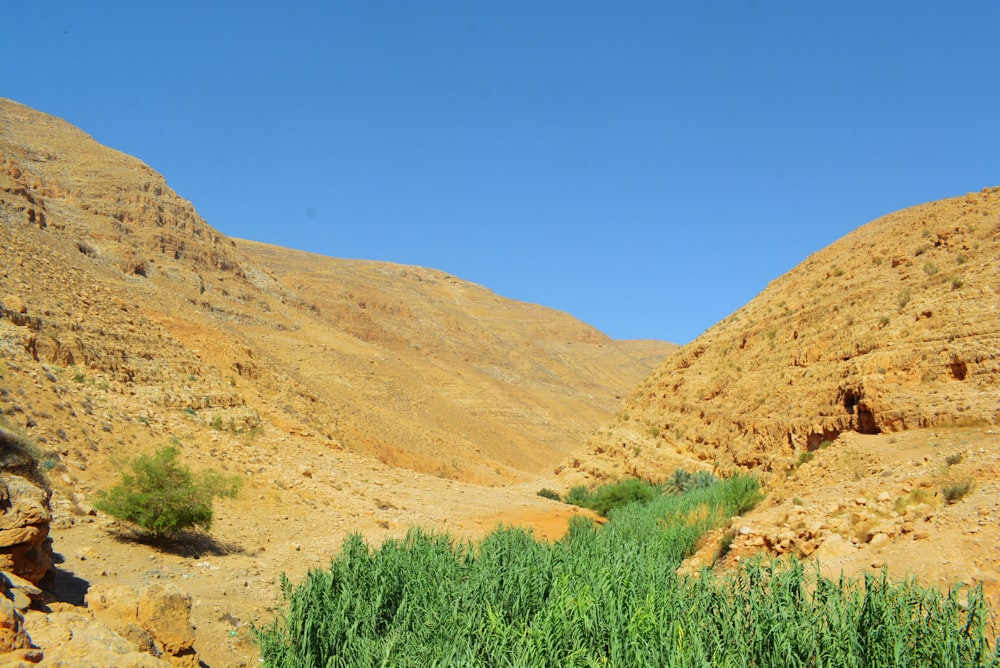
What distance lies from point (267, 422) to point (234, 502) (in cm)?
835

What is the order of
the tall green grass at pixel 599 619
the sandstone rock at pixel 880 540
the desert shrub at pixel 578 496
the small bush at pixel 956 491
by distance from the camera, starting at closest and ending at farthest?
the tall green grass at pixel 599 619, the sandstone rock at pixel 880 540, the small bush at pixel 956 491, the desert shrub at pixel 578 496

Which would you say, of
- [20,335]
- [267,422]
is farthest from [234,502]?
[267,422]

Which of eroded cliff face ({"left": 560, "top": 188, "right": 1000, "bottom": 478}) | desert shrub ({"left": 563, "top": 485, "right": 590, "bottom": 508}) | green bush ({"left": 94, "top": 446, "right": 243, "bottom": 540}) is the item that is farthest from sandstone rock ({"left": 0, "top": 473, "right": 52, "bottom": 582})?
desert shrub ({"left": 563, "top": 485, "right": 590, "bottom": 508})

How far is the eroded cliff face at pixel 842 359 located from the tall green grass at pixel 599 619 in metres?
7.34

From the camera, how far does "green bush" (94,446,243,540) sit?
34.0 ft

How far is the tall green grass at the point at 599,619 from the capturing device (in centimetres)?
488

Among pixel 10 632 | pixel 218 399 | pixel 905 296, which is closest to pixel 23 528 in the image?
pixel 10 632

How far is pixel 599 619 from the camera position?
5.58 meters

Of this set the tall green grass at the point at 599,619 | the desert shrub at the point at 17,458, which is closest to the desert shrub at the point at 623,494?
the tall green grass at the point at 599,619

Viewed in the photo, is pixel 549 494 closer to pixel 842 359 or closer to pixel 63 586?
pixel 842 359

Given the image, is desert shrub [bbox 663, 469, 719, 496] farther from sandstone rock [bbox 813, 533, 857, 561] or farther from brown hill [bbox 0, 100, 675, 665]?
sandstone rock [bbox 813, 533, 857, 561]

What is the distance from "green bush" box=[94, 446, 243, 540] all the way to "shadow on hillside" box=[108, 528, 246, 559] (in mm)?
140

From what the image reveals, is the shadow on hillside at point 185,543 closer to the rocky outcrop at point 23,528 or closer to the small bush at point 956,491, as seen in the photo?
the rocky outcrop at point 23,528

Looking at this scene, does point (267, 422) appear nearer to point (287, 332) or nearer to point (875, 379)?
point (875, 379)
